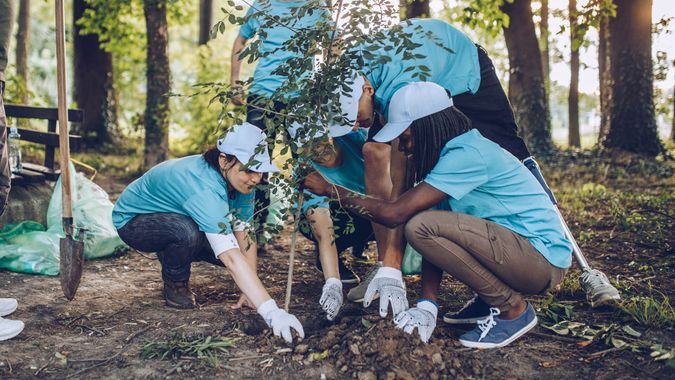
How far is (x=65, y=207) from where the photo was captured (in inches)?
145

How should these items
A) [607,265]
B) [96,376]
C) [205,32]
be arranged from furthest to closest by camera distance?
[205,32] < [607,265] < [96,376]

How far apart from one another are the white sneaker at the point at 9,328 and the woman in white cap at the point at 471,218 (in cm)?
162

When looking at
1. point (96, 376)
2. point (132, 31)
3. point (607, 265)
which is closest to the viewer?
point (96, 376)

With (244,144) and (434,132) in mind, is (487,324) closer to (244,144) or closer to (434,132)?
(434,132)

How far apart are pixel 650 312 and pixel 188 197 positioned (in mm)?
2349

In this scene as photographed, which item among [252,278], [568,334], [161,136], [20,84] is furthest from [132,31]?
[568,334]

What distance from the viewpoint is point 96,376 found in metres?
2.71

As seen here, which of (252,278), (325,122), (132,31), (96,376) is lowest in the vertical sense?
(96,376)

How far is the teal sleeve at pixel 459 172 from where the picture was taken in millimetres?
2863

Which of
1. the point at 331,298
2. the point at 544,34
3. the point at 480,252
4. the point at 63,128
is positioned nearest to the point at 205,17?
the point at 544,34

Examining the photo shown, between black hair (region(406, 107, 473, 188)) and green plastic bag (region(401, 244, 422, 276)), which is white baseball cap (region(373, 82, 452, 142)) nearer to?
black hair (region(406, 107, 473, 188))

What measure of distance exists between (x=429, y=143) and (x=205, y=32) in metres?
10.6

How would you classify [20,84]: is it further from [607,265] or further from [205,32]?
[607,265]

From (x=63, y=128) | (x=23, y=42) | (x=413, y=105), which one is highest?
(x=23, y=42)
